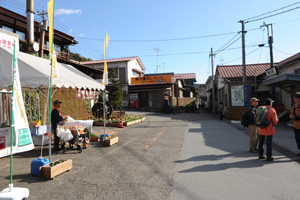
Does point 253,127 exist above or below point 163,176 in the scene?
Result: above

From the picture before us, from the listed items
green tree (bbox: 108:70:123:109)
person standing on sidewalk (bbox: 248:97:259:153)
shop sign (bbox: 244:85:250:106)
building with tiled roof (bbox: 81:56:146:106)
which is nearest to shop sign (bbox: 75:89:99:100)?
person standing on sidewalk (bbox: 248:97:259:153)

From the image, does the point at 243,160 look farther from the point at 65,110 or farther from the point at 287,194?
the point at 65,110

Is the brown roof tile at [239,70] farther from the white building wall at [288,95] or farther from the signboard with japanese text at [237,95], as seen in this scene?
the white building wall at [288,95]

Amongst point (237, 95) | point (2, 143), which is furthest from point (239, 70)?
point (2, 143)

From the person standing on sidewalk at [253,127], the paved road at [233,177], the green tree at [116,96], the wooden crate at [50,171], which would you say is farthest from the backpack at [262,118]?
the green tree at [116,96]

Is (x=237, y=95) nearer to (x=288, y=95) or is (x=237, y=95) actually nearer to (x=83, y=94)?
(x=288, y=95)

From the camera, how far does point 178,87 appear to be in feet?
117

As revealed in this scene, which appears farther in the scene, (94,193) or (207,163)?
(207,163)

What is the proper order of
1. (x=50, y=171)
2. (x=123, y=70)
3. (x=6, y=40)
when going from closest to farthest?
(x=50, y=171) < (x=6, y=40) < (x=123, y=70)

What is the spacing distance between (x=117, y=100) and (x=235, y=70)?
48.7ft

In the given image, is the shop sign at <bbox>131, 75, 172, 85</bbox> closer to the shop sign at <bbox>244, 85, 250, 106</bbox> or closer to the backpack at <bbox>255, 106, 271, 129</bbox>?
the shop sign at <bbox>244, 85, 250, 106</bbox>

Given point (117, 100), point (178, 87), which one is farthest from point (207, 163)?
point (178, 87)

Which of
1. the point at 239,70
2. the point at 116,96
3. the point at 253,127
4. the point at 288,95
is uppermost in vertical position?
the point at 239,70

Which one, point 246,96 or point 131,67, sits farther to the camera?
point 131,67
